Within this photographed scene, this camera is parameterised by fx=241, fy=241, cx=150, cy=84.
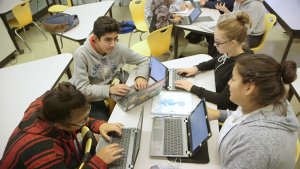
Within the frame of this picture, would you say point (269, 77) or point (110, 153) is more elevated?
point (269, 77)

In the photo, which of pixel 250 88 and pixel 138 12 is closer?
pixel 250 88

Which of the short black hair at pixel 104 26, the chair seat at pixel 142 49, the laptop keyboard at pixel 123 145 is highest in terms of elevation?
the short black hair at pixel 104 26

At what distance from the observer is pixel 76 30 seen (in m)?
2.82

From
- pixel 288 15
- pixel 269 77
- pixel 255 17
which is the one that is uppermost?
pixel 269 77

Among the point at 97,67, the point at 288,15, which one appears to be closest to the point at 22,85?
the point at 97,67

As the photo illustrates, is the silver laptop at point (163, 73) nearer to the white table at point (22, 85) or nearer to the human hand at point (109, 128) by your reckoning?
the human hand at point (109, 128)

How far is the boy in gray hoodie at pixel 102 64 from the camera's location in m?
1.73

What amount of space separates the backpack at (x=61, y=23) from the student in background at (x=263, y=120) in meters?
2.25

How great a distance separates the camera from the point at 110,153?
120cm

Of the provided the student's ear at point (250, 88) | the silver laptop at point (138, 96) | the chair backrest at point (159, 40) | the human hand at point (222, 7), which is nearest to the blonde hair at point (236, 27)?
the silver laptop at point (138, 96)

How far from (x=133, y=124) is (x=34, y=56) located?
2.96 meters

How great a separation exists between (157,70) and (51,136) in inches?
37.5

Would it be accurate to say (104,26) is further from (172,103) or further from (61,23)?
(61,23)

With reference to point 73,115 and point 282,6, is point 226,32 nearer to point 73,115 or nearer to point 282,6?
point 73,115
